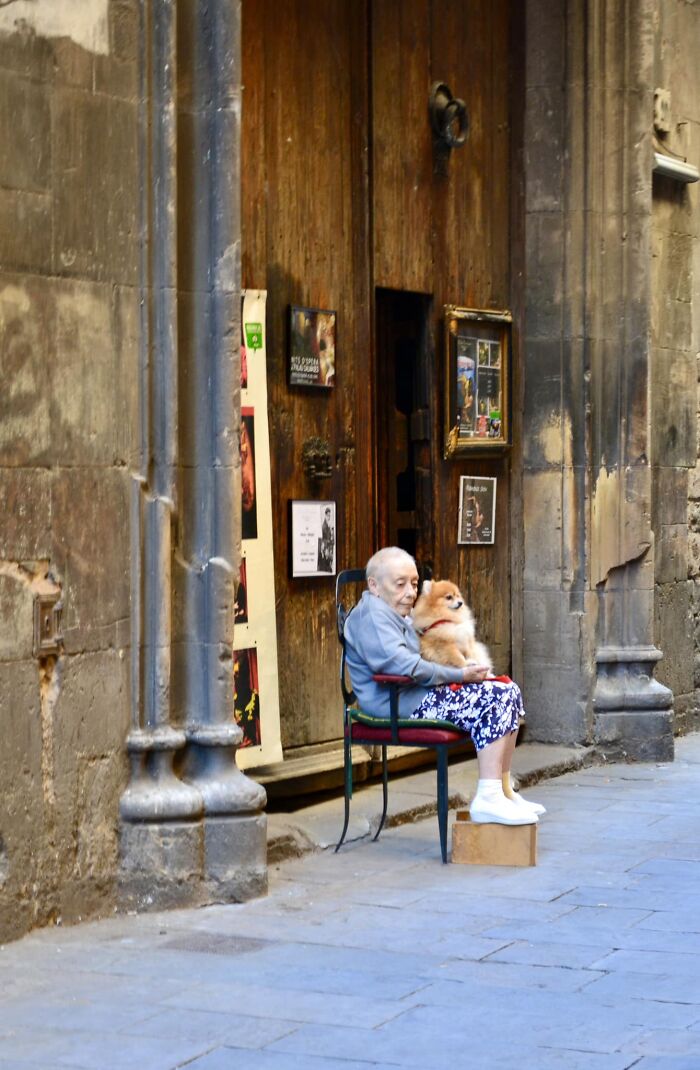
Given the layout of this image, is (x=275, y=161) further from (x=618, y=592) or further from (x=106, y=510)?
(x=618, y=592)

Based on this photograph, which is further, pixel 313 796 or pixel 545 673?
pixel 545 673

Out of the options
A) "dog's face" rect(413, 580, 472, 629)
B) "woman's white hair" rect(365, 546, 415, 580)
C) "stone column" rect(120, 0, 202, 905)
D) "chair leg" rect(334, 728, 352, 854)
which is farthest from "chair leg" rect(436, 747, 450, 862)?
"stone column" rect(120, 0, 202, 905)

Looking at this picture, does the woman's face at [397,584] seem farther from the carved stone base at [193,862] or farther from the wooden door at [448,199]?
the wooden door at [448,199]

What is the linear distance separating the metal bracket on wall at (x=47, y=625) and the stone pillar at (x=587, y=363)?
4447mm

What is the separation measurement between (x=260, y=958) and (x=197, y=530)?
161cm

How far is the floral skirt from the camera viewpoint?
7172 millimetres

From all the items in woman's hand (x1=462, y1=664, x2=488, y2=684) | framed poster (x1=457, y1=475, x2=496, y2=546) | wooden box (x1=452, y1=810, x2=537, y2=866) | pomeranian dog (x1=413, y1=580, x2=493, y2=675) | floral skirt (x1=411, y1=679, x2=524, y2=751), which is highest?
framed poster (x1=457, y1=475, x2=496, y2=546)

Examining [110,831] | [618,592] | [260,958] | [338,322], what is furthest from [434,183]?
[260,958]

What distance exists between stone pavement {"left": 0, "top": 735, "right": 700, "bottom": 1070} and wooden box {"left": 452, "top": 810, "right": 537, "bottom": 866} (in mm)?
72

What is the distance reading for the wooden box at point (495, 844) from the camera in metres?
7.05

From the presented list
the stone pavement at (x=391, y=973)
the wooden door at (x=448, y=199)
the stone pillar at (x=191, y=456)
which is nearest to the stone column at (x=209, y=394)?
the stone pillar at (x=191, y=456)

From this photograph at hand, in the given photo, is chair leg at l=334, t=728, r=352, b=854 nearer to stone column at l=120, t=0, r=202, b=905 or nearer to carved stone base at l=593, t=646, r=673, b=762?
stone column at l=120, t=0, r=202, b=905

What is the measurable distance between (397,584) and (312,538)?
101 cm

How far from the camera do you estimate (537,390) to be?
394 inches
